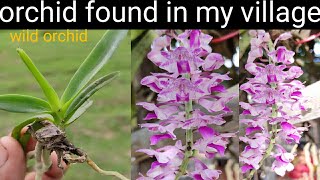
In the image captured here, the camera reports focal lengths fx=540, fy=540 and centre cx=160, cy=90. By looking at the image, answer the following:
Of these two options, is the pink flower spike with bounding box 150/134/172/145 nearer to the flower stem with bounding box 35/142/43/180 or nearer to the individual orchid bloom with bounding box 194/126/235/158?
the individual orchid bloom with bounding box 194/126/235/158

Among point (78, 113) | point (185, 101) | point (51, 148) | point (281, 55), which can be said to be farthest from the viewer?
point (281, 55)

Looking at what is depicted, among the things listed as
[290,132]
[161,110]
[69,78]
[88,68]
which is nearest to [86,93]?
[88,68]

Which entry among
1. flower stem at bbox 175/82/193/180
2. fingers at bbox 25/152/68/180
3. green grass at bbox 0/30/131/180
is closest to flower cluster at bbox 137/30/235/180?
flower stem at bbox 175/82/193/180

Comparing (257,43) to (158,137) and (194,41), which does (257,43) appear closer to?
(194,41)

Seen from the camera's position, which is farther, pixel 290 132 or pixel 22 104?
pixel 290 132

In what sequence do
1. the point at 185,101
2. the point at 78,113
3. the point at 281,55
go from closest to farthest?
1. the point at 78,113
2. the point at 185,101
3. the point at 281,55
